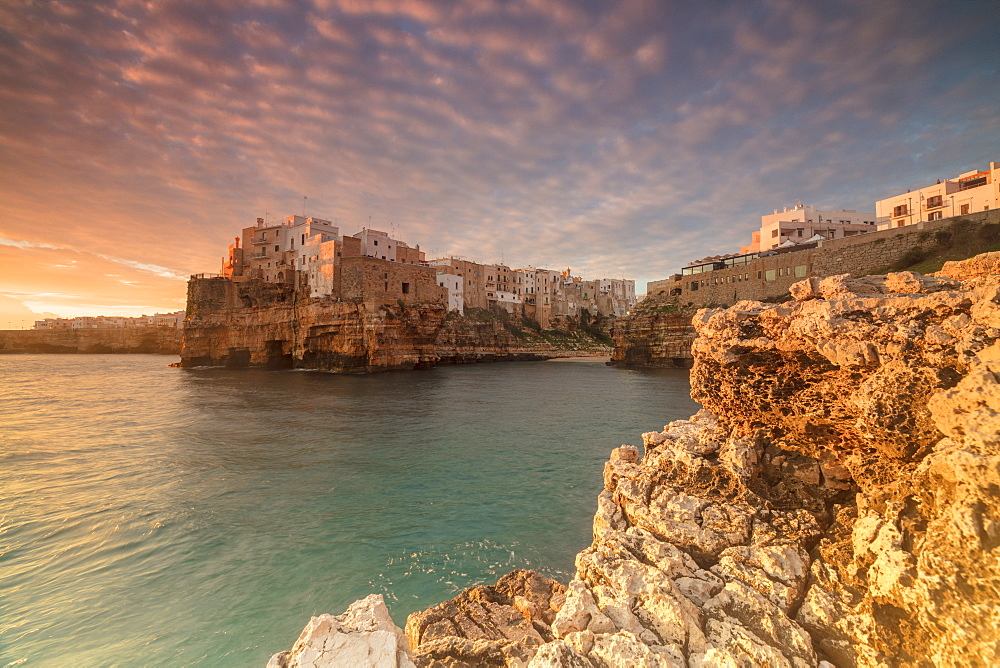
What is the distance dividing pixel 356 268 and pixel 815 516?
190ft

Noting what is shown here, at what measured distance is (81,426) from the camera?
1984 centimetres

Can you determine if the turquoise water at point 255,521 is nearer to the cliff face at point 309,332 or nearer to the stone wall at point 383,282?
the cliff face at point 309,332

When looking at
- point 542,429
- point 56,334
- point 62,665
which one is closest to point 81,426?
point 62,665

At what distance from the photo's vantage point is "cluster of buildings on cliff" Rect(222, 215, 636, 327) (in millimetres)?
56625

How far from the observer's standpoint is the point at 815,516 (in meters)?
4.39

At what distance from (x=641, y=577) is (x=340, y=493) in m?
9.04

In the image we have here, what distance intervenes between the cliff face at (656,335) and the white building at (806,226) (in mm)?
16799

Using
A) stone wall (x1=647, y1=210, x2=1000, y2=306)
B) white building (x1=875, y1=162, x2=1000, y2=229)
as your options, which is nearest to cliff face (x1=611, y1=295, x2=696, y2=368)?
stone wall (x1=647, y1=210, x2=1000, y2=306)

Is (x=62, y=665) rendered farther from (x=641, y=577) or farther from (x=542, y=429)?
(x=542, y=429)

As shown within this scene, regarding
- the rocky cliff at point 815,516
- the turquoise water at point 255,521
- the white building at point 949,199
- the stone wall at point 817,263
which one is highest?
the white building at point 949,199

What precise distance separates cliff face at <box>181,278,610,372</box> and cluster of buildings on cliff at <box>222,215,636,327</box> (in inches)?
95.6

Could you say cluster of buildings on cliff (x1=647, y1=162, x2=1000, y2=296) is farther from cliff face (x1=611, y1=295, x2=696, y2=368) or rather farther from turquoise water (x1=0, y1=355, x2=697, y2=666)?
turquoise water (x1=0, y1=355, x2=697, y2=666)

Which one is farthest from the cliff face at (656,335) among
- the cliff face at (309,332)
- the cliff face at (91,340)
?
the cliff face at (91,340)

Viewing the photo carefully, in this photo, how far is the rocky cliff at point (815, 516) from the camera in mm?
2955
